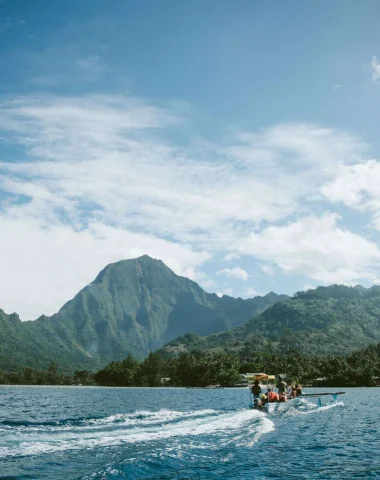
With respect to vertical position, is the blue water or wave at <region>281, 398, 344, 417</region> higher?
the blue water

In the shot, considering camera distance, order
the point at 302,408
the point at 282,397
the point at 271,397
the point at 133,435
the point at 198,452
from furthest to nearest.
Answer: the point at 302,408 < the point at 282,397 < the point at 271,397 < the point at 133,435 < the point at 198,452

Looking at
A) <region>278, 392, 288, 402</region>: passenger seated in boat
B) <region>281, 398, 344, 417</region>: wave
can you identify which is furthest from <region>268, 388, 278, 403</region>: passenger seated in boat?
<region>281, 398, 344, 417</region>: wave

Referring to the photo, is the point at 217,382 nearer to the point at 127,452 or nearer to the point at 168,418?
the point at 168,418

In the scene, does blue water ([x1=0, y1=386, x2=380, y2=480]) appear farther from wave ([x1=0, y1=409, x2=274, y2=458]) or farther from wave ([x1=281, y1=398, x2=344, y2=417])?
wave ([x1=281, y1=398, x2=344, y2=417])

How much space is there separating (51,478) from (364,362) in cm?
16677

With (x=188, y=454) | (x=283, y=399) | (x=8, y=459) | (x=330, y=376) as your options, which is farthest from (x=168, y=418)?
(x=330, y=376)

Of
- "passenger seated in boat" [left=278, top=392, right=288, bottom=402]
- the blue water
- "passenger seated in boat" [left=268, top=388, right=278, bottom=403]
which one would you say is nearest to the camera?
the blue water

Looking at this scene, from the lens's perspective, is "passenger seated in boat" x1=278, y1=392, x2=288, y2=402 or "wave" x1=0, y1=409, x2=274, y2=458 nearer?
"wave" x1=0, y1=409, x2=274, y2=458

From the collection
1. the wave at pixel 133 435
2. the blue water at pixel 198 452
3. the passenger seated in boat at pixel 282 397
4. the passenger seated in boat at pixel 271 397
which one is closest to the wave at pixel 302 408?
the passenger seated in boat at pixel 282 397

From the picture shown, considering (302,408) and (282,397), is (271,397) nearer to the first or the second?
(282,397)

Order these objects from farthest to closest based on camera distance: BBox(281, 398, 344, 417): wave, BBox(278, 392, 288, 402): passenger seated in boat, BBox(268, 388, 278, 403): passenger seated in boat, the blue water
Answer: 1. BBox(278, 392, 288, 402): passenger seated in boat
2. BBox(281, 398, 344, 417): wave
3. BBox(268, 388, 278, 403): passenger seated in boat
4. the blue water

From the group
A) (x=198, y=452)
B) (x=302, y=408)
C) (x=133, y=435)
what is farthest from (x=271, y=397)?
(x=198, y=452)

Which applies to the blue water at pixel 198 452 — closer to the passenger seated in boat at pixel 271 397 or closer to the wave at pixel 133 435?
the wave at pixel 133 435

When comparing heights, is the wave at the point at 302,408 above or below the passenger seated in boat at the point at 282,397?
below
